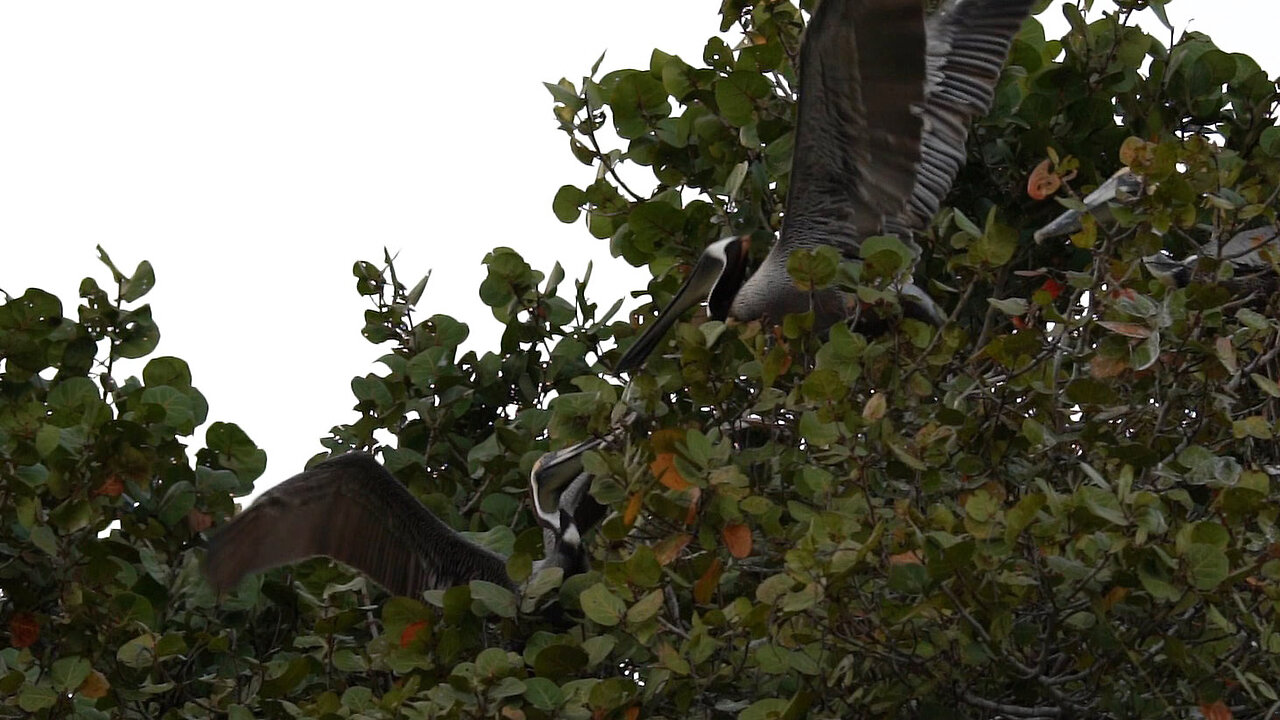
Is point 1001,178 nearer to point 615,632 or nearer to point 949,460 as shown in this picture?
point 949,460

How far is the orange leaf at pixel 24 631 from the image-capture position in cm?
571

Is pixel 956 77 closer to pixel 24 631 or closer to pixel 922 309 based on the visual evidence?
pixel 922 309

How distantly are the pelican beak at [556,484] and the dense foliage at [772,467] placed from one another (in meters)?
0.19

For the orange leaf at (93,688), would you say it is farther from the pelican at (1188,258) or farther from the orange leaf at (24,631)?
the pelican at (1188,258)

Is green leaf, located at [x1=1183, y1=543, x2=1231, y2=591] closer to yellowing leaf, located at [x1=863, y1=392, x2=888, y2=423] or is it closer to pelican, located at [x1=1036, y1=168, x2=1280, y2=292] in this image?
yellowing leaf, located at [x1=863, y1=392, x2=888, y2=423]

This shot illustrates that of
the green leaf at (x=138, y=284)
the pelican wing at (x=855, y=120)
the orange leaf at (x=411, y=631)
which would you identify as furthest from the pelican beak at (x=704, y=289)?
the green leaf at (x=138, y=284)

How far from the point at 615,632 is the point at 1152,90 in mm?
3040

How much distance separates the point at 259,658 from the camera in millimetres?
5992

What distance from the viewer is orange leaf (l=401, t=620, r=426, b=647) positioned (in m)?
4.71

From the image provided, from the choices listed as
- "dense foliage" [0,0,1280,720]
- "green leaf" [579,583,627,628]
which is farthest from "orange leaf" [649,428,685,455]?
"green leaf" [579,583,627,628]

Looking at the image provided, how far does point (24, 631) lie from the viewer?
18.8ft

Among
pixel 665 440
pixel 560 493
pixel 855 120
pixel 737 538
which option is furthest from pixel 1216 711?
pixel 560 493

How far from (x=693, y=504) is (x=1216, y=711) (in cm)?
131

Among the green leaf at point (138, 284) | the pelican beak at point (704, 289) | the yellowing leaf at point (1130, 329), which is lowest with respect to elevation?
the yellowing leaf at point (1130, 329)
